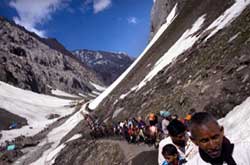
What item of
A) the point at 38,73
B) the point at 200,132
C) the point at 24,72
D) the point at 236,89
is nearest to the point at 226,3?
the point at 236,89

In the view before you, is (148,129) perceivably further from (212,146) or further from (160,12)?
(160,12)

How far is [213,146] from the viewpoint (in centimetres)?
402

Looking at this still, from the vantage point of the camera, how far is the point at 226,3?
3306 cm

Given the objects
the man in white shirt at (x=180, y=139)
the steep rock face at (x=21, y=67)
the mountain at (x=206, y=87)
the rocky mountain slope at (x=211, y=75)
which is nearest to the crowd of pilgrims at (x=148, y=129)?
the mountain at (x=206, y=87)

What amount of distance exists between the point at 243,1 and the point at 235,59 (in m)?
10.9

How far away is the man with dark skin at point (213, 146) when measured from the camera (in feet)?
12.3

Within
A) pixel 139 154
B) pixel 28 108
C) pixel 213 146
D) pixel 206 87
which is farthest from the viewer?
pixel 28 108

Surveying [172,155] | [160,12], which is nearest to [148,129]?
[172,155]

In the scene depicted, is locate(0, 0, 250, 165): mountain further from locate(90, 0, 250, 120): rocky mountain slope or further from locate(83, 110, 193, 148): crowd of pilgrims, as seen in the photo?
locate(83, 110, 193, 148): crowd of pilgrims

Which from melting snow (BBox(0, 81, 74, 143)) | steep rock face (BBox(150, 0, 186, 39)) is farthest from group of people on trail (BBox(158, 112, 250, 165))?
melting snow (BBox(0, 81, 74, 143))

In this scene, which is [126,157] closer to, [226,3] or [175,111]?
[175,111]

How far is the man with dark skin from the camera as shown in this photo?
3.76 m

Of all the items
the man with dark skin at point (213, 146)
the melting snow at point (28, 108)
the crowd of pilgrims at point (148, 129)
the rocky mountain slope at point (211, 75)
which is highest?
the melting snow at point (28, 108)

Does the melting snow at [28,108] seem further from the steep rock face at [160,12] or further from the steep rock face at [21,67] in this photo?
the steep rock face at [160,12]
